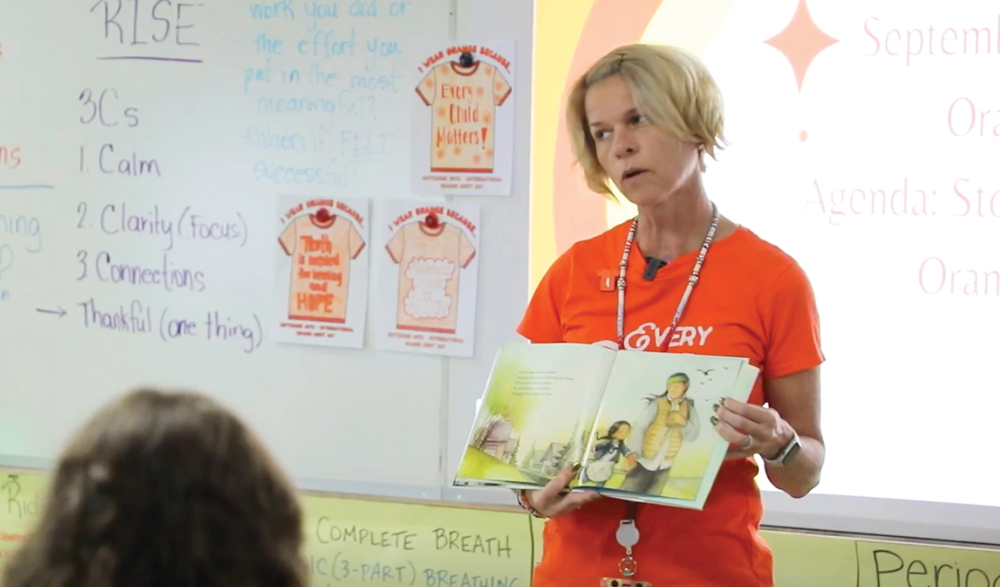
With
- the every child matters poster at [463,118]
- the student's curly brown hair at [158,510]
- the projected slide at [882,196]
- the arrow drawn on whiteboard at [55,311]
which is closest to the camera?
the student's curly brown hair at [158,510]

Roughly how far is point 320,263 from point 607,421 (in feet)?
4.05

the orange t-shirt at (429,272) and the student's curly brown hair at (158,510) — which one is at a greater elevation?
the orange t-shirt at (429,272)

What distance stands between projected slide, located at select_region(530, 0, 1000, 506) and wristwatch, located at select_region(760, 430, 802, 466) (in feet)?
2.59

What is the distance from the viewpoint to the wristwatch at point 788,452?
1.56 meters

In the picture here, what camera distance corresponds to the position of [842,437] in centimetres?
231

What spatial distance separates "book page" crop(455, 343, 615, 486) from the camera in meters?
1.65

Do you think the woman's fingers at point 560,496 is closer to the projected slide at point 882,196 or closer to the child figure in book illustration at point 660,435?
the child figure in book illustration at point 660,435

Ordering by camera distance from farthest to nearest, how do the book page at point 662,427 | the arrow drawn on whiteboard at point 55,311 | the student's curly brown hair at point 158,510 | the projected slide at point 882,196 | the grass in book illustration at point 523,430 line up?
1. the arrow drawn on whiteboard at point 55,311
2. the projected slide at point 882,196
3. the grass in book illustration at point 523,430
4. the book page at point 662,427
5. the student's curly brown hair at point 158,510

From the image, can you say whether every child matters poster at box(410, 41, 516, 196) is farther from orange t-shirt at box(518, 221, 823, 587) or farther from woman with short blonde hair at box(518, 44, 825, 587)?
orange t-shirt at box(518, 221, 823, 587)

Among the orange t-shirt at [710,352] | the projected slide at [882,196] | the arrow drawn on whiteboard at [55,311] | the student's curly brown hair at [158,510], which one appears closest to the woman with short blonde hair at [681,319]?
the orange t-shirt at [710,352]

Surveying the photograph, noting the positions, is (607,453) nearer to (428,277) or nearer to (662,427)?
(662,427)

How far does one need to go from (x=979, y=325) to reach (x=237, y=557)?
1784 mm

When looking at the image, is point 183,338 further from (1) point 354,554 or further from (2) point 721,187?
(2) point 721,187

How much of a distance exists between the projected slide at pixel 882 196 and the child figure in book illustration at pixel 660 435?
836 mm
